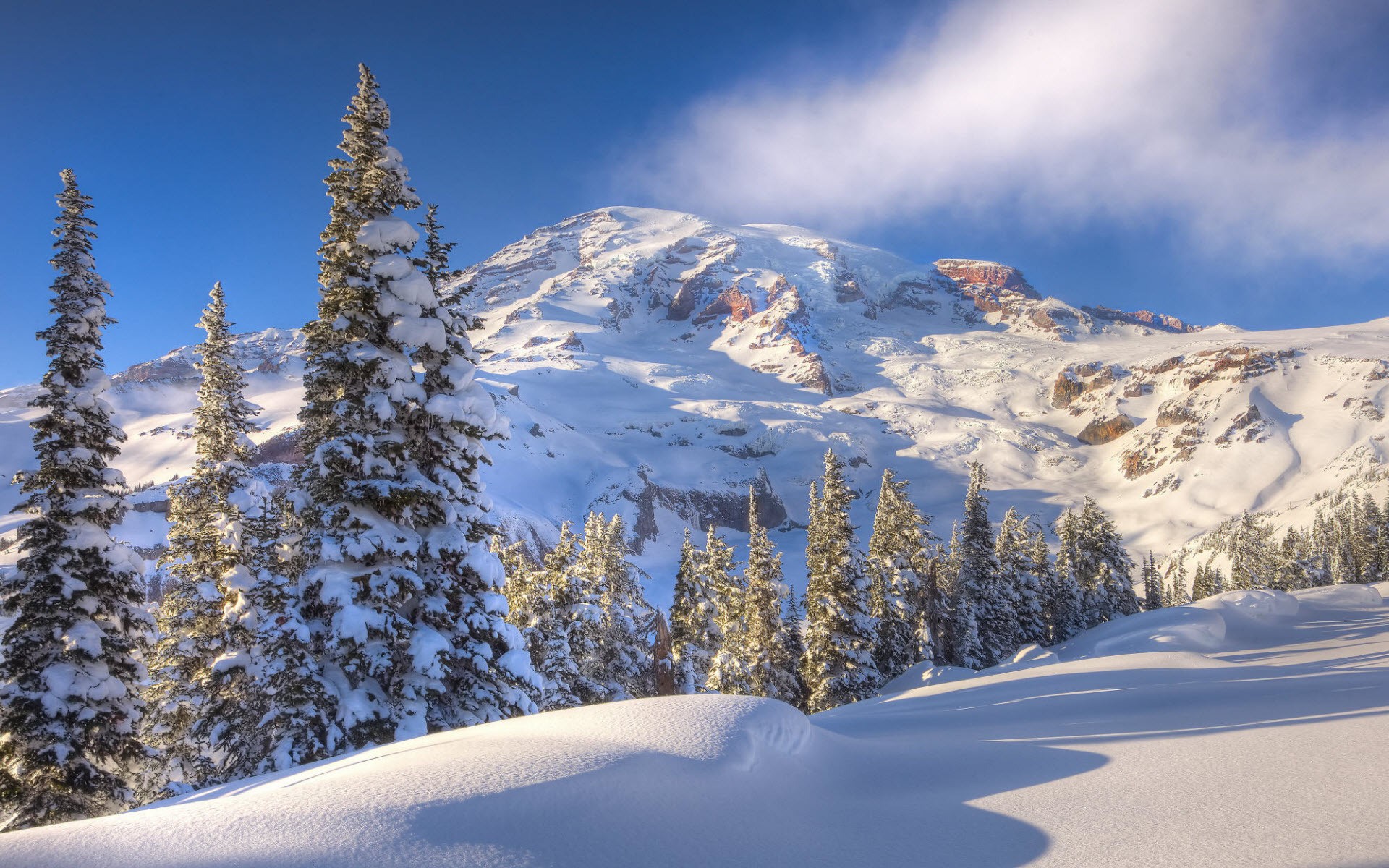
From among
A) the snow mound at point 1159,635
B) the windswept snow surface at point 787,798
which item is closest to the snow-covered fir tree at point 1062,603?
the snow mound at point 1159,635

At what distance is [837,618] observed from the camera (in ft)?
87.8

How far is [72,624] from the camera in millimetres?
12031

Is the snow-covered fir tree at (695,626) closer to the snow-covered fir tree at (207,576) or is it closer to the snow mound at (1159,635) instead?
the snow mound at (1159,635)

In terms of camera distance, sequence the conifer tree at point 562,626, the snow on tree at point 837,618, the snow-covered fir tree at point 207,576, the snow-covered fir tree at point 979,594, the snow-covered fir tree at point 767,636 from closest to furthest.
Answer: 1. the snow-covered fir tree at point 207,576
2. the conifer tree at point 562,626
3. the snow on tree at point 837,618
4. the snow-covered fir tree at point 767,636
5. the snow-covered fir tree at point 979,594

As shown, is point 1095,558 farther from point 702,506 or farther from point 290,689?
point 702,506

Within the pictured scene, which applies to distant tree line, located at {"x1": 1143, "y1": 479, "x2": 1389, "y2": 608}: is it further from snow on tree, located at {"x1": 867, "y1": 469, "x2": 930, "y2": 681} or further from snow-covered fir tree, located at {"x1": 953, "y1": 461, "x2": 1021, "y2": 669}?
snow on tree, located at {"x1": 867, "y1": 469, "x2": 930, "y2": 681}

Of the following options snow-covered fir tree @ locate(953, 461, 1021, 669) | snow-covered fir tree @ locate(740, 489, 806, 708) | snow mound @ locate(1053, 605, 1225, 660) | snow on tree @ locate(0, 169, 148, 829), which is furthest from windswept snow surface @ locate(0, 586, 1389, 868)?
snow-covered fir tree @ locate(953, 461, 1021, 669)

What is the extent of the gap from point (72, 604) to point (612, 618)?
62.3ft

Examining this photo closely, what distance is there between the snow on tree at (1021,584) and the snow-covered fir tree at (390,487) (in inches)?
1651

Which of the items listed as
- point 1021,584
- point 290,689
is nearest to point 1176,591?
point 1021,584

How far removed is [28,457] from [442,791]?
25481cm

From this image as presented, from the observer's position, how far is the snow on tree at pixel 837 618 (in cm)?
2655

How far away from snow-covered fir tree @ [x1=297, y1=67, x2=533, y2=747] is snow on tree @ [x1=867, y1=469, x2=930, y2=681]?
23.9 metres

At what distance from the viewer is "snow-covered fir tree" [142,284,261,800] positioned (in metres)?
15.5
